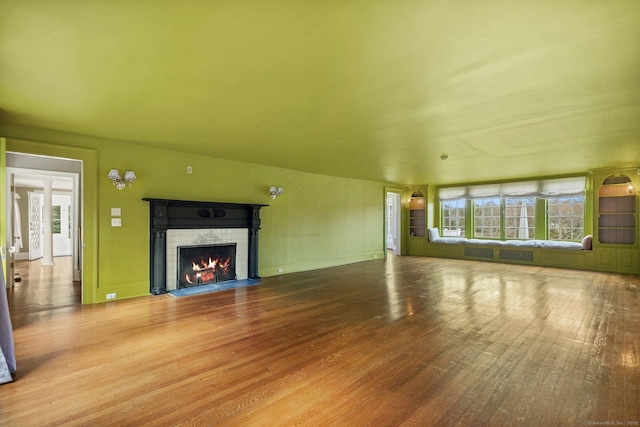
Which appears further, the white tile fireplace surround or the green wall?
the white tile fireplace surround

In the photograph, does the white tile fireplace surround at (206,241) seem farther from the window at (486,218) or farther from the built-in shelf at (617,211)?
the built-in shelf at (617,211)

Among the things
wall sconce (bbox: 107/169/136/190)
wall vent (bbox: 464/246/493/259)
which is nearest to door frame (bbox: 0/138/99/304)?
wall sconce (bbox: 107/169/136/190)

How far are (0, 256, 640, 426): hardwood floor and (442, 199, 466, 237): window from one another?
5.23 meters

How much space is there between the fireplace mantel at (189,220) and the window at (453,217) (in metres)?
6.91

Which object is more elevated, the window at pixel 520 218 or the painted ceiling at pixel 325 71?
the painted ceiling at pixel 325 71

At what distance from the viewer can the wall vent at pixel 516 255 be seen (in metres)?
8.28

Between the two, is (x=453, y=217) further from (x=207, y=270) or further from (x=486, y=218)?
(x=207, y=270)

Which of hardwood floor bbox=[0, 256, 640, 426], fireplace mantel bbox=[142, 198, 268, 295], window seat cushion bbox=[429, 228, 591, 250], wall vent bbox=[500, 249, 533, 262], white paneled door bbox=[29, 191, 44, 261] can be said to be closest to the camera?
hardwood floor bbox=[0, 256, 640, 426]

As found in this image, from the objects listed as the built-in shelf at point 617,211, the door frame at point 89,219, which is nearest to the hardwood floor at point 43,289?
the door frame at point 89,219

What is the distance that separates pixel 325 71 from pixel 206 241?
13.9ft

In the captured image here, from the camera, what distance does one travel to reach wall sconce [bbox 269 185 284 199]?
6.61m

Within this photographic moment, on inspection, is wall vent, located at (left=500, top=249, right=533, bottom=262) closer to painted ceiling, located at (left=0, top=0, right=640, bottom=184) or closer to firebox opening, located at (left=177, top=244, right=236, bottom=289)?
painted ceiling, located at (left=0, top=0, right=640, bottom=184)

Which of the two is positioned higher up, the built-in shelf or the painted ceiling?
the painted ceiling

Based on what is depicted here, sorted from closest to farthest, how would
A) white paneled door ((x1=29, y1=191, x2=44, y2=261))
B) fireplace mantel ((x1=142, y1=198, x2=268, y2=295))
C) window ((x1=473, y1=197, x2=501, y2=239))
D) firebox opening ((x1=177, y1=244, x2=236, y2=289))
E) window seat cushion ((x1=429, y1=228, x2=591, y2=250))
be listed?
1. fireplace mantel ((x1=142, y1=198, x2=268, y2=295))
2. firebox opening ((x1=177, y1=244, x2=236, y2=289))
3. window seat cushion ((x1=429, y1=228, x2=591, y2=250))
4. white paneled door ((x1=29, y1=191, x2=44, y2=261))
5. window ((x1=473, y1=197, x2=501, y2=239))
